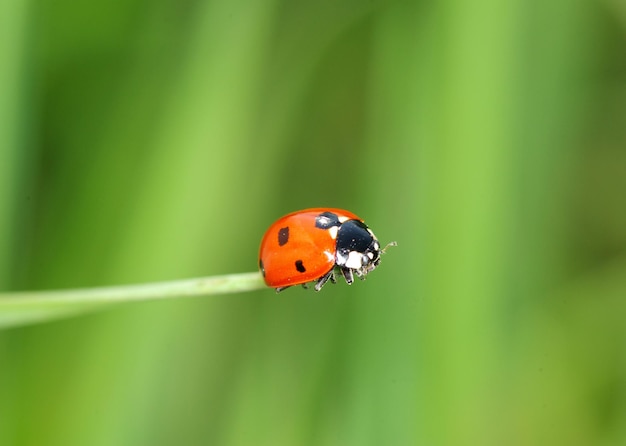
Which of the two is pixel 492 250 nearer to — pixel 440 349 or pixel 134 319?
pixel 440 349

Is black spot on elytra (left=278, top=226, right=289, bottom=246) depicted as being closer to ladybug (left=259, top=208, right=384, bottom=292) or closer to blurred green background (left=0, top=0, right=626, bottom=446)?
ladybug (left=259, top=208, right=384, bottom=292)

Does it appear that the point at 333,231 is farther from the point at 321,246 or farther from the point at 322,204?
the point at 322,204

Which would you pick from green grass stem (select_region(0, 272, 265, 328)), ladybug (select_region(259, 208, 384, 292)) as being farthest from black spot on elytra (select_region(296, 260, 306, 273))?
green grass stem (select_region(0, 272, 265, 328))

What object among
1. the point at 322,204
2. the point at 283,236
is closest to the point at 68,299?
the point at 283,236

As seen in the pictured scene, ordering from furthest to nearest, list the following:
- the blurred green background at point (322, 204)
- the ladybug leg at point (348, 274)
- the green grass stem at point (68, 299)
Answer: the ladybug leg at point (348, 274) < the blurred green background at point (322, 204) < the green grass stem at point (68, 299)

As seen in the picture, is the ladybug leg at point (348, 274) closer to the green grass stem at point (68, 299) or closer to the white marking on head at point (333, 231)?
the white marking on head at point (333, 231)

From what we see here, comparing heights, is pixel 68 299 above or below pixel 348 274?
above

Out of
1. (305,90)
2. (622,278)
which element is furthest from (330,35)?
(622,278)

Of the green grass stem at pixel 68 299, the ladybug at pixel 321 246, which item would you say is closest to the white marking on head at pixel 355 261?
the ladybug at pixel 321 246
